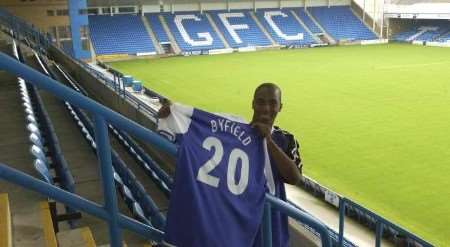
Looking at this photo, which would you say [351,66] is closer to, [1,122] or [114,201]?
[1,122]

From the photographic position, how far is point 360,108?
1759cm

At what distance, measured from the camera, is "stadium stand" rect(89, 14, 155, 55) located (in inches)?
1326

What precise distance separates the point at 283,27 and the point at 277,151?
38.9 metres

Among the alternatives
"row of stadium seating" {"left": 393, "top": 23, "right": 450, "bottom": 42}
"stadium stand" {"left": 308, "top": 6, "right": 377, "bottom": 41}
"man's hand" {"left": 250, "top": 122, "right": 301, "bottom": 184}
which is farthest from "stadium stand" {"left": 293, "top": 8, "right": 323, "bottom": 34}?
"man's hand" {"left": 250, "top": 122, "right": 301, "bottom": 184}

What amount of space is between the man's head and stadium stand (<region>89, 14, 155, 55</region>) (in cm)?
3194

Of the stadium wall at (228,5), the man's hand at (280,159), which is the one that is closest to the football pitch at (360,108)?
the man's hand at (280,159)

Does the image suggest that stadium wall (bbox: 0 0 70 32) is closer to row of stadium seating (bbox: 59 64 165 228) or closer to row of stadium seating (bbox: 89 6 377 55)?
row of stadium seating (bbox: 89 6 377 55)

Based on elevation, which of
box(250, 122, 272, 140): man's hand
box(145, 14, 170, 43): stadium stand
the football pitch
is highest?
box(145, 14, 170, 43): stadium stand

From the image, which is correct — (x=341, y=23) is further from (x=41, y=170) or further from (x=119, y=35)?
(x=41, y=170)

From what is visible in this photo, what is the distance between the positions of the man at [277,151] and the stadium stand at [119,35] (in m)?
32.0

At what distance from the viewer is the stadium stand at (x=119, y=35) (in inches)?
1326

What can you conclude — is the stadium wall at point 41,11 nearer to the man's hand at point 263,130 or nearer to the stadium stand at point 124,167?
the stadium stand at point 124,167

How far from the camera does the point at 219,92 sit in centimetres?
2078

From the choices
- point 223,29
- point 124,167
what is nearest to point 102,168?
point 124,167
